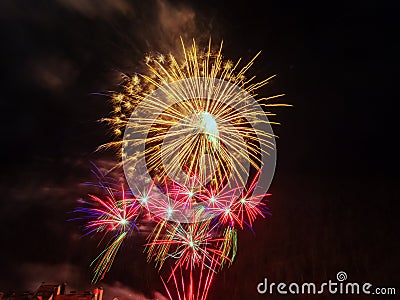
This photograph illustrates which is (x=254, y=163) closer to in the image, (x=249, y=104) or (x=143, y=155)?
(x=249, y=104)

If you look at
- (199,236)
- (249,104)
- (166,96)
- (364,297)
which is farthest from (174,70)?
(364,297)

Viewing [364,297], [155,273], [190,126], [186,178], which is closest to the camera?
[190,126]

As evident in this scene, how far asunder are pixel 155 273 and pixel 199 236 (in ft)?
27.6

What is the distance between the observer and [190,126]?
14.4 meters

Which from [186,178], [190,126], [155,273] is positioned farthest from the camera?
[155,273]

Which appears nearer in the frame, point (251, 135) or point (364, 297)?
point (251, 135)

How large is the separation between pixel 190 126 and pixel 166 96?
1670 mm

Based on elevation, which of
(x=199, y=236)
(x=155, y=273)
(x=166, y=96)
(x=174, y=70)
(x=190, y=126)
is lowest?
(x=155, y=273)

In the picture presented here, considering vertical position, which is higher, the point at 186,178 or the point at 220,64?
the point at 220,64

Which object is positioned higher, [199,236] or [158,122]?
[158,122]

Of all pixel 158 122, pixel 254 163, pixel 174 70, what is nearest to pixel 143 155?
pixel 158 122

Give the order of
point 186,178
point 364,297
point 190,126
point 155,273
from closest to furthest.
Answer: point 190,126
point 186,178
point 364,297
point 155,273

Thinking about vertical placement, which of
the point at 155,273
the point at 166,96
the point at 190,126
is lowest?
the point at 155,273

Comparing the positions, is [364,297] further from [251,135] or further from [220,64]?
[220,64]
